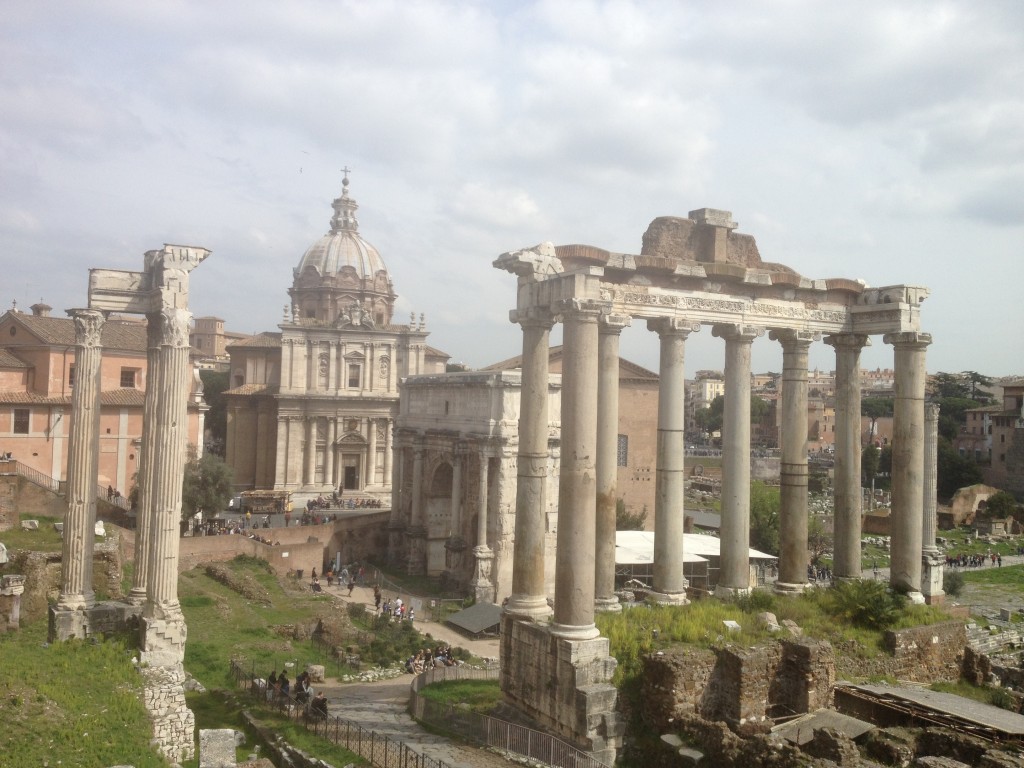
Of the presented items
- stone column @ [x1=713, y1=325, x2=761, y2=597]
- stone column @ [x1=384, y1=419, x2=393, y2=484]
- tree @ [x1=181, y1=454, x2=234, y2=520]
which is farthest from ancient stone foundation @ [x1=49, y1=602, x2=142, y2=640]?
stone column @ [x1=384, y1=419, x2=393, y2=484]

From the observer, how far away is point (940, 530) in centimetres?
5425

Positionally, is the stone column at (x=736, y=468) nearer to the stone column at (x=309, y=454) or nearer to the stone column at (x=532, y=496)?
the stone column at (x=532, y=496)

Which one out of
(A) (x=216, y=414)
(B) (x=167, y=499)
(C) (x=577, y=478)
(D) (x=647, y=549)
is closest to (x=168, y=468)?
(B) (x=167, y=499)

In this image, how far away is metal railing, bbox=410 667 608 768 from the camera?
1112cm

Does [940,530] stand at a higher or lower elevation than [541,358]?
lower

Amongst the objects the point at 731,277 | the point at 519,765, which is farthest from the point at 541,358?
the point at 519,765

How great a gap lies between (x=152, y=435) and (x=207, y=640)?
8.79 m

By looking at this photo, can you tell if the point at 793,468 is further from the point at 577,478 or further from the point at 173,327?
the point at 173,327

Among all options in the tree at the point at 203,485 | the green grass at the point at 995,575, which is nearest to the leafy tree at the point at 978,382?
the green grass at the point at 995,575

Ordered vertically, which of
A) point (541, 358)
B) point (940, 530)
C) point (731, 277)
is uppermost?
point (731, 277)

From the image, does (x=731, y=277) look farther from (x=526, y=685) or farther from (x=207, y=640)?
(x=207, y=640)

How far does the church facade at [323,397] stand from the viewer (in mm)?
44312

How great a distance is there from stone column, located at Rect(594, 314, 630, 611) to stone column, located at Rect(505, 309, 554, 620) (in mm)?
1276

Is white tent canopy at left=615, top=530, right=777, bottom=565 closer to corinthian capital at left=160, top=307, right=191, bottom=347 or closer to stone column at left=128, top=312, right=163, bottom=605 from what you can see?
stone column at left=128, top=312, right=163, bottom=605
